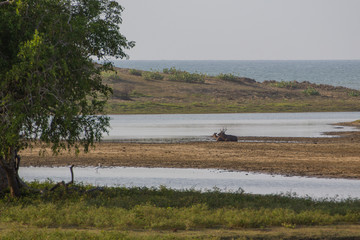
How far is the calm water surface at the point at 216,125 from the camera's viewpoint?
131ft

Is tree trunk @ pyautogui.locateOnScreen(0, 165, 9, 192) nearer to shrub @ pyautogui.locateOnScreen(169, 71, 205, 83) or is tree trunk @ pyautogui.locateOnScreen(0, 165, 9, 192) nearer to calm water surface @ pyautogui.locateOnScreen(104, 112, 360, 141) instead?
calm water surface @ pyautogui.locateOnScreen(104, 112, 360, 141)

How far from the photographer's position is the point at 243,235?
46.2ft

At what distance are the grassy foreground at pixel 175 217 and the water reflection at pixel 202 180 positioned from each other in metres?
3.98

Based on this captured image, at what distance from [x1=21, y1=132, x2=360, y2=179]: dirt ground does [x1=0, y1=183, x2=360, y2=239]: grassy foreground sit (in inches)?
336

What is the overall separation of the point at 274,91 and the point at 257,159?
4940 cm

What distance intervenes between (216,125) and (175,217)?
1294 inches

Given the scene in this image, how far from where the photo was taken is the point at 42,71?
643 inches

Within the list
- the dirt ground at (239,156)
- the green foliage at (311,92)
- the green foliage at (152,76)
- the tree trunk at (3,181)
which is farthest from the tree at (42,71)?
the green foliage at (152,76)

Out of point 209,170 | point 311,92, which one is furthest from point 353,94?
point 209,170

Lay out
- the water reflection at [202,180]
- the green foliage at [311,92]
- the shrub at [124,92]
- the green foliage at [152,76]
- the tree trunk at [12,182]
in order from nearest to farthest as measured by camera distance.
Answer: the tree trunk at [12,182]
the water reflection at [202,180]
the shrub at [124,92]
the green foliage at [311,92]
the green foliage at [152,76]

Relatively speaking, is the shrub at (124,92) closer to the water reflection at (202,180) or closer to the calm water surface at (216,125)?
the calm water surface at (216,125)

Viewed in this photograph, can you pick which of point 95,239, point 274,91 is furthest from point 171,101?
point 95,239

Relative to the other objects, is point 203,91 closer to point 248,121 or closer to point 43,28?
point 248,121

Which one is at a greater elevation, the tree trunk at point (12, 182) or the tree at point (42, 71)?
the tree at point (42, 71)
